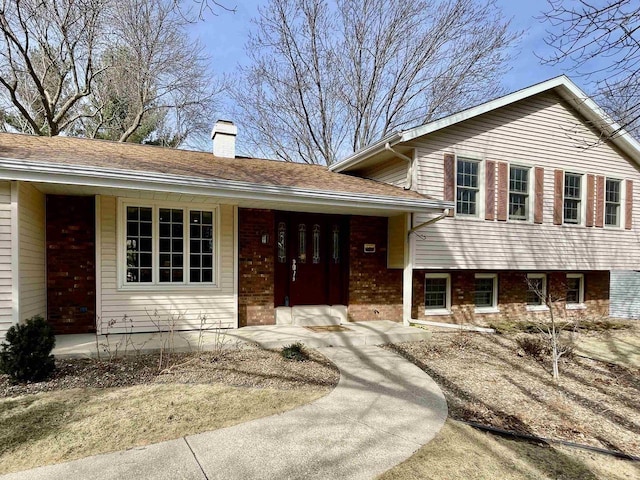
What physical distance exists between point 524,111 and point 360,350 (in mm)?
7199

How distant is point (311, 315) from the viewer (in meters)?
8.04

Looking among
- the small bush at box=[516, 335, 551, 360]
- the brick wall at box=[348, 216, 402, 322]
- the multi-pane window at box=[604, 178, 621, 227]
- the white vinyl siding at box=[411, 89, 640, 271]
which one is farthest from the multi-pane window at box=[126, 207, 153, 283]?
the multi-pane window at box=[604, 178, 621, 227]

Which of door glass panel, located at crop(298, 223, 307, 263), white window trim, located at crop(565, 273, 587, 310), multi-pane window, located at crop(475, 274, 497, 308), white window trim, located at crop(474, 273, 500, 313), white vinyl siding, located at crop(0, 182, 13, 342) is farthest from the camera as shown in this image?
white window trim, located at crop(565, 273, 587, 310)

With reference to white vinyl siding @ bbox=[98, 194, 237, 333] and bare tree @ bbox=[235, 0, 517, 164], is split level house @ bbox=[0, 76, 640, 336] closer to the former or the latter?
white vinyl siding @ bbox=[98, 194, 237, 333]

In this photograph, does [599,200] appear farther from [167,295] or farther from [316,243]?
[167,295]

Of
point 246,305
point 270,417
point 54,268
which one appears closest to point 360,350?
point 246,305

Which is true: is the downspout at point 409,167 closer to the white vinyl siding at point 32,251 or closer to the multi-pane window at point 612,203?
the multi-pane window at point 612,203

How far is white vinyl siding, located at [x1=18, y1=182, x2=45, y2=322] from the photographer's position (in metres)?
5.33

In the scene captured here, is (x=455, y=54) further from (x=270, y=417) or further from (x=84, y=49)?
(x=270, y=417)

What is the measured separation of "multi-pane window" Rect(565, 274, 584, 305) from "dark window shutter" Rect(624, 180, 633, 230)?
185cm

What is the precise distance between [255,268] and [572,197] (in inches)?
326

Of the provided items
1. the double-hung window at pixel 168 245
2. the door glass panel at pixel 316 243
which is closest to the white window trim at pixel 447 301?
the door glass panel at pixel 316 243

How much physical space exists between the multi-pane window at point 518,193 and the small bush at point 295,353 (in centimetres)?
621

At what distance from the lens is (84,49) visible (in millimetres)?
13961
